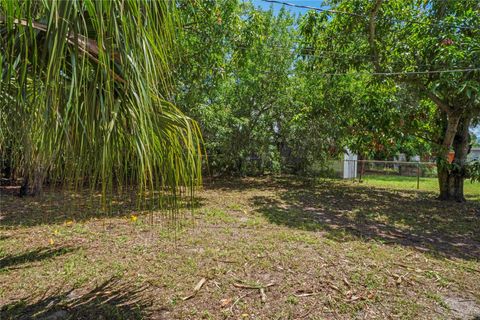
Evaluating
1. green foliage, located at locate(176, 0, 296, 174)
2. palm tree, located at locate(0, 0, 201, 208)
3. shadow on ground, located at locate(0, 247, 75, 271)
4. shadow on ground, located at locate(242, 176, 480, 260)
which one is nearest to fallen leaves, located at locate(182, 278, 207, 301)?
palm tree, located at locate(0, 0, 201, 208)

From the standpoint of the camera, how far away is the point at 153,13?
1.32 m

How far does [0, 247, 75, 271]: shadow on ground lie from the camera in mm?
3158

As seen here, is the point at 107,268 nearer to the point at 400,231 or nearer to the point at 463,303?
the point at 463,303

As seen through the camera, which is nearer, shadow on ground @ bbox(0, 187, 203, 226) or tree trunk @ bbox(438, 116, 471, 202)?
shadow on ground @ bbox(0, 187, 203, 226)

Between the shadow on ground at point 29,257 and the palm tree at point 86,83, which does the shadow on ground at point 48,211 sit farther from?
the palm tree at point 86,83

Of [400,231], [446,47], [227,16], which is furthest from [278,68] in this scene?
[400,231]

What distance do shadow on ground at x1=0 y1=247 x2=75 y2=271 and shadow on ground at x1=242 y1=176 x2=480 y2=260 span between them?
304 cm

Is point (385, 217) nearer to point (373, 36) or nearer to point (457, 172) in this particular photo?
point (457, 172)

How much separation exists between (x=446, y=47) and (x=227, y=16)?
393cm

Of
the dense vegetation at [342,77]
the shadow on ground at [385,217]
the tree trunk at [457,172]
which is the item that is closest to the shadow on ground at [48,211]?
the shadow on ground at [385,217]

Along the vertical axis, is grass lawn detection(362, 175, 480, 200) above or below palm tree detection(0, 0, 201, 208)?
below

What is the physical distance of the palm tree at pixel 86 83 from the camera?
3.55 feet

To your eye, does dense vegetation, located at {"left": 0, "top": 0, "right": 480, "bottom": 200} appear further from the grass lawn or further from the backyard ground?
the grass lawn

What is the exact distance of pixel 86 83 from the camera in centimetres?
123
